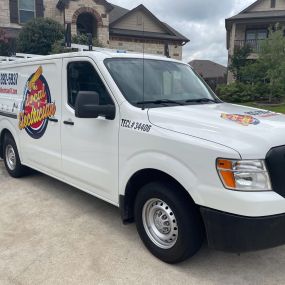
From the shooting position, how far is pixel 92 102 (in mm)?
3398

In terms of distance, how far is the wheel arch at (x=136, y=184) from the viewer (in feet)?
10.5

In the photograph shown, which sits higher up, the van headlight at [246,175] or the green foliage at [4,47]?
the green foliage at [4,47]

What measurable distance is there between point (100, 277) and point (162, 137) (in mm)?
1392

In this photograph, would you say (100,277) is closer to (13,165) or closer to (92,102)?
(92,102)

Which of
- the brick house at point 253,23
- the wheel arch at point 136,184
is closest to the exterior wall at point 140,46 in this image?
the brick house at point 253,23

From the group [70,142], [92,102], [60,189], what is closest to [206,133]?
[92,102]

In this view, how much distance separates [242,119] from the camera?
3.16m

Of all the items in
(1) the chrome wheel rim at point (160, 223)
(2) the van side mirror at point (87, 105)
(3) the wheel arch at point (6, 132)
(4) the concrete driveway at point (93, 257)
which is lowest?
(4) the concrete driveway at point (93, 257)

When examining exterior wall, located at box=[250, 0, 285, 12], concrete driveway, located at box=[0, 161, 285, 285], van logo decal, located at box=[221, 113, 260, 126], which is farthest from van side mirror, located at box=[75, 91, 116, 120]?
exterior wall, located at box=[250, 0, 285, 12]

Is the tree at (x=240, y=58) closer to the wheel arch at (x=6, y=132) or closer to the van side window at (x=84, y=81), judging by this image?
the wheel arch at (x=6, y=132)

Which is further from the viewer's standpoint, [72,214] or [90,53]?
[72,214]

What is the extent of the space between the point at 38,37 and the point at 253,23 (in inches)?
712

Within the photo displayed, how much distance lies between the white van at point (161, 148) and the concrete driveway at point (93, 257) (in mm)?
257

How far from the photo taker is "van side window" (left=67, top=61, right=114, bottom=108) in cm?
376
